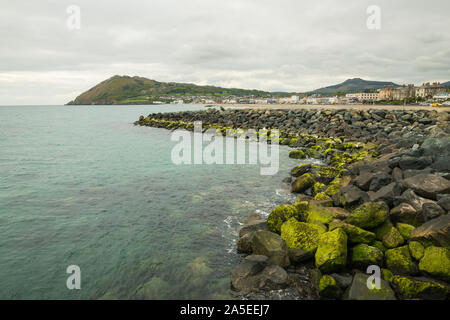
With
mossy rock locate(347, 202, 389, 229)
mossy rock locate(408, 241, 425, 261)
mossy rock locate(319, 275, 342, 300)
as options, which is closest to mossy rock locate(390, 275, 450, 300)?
mossy rock locate(408, 241, 425, 261)

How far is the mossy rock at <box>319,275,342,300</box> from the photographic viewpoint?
631 centimetres

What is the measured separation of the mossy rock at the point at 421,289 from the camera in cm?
584

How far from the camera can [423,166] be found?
40.0ft

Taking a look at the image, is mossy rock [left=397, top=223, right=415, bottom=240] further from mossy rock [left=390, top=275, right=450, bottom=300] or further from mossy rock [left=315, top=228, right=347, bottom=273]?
mossy rock [left=315, top=228, right=347, bottom=273]

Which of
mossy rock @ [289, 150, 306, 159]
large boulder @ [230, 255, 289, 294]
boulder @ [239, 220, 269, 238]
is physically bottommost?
large boulder @ [230, 255, 289, 294]

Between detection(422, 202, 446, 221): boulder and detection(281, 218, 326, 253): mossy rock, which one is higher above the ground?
detection(422, 202, 446, 221): boulder

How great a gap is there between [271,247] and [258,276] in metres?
1.02

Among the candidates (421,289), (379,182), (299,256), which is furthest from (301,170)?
(421,289)

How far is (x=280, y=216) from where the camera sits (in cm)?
932

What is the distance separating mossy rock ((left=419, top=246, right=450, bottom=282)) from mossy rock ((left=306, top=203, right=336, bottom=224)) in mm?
2910

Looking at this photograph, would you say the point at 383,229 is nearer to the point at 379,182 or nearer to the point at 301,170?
the point at 379,182

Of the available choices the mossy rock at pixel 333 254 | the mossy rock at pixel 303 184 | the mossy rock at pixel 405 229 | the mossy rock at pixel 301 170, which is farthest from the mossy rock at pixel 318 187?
the mossy rock at pixel 333 254
